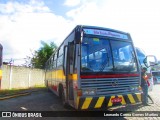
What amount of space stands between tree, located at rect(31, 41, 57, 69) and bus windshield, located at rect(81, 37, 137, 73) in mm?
35297

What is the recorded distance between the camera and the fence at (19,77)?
18938mm

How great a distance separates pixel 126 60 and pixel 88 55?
1.55 meters

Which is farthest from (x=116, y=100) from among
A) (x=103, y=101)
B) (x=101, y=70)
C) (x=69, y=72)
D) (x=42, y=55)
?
(x=42, y=55)

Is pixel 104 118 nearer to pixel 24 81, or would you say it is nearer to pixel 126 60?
pixel 126 60

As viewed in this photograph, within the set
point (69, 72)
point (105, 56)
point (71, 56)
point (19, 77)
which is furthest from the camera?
point (19, 77)

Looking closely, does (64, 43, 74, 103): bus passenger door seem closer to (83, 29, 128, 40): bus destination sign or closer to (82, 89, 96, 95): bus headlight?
(83, 29, 128, 40): bus destination sign

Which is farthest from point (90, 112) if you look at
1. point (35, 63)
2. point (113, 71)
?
point (35, 63)

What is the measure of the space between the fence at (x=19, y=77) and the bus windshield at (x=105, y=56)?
13.9 meters

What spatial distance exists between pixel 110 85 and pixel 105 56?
3.21 ft

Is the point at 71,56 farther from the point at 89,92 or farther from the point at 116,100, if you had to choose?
the point at 116,100

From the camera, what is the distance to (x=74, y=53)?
687 cm

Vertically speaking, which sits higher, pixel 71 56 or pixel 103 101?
pixel 71 56

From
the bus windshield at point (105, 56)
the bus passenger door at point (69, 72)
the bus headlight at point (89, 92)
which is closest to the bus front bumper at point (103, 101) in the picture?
the bus headlight at point (89, 92)

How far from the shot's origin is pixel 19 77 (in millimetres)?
21922
